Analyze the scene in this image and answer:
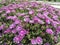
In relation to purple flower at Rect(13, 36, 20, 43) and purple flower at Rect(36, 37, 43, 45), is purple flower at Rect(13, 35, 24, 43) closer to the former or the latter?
Result: purple flower at Rect(13, 36, 20, 43)

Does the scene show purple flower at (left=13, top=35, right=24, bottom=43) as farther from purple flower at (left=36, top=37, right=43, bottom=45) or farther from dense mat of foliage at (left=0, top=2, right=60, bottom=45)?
purple flower at (left=36, top=37, right=43, bottom=45)

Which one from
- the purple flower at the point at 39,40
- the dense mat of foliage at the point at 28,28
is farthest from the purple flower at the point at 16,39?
the purple flower at the point at 39,40

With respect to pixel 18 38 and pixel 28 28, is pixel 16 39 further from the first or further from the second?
pixel 28 28

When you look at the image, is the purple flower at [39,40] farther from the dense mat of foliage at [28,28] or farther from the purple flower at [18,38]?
the purple flower at [18,38]

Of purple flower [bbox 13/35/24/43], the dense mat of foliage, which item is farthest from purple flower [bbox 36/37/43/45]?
purple flower [bbox 13/35/24/43]

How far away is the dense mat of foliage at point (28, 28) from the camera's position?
3.28 m

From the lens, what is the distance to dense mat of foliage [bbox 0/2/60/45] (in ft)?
10.8

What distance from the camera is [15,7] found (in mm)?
3916

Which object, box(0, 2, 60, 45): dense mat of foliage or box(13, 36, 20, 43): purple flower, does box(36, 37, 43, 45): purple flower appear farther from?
box(13, 36, 20, 43): purple flower

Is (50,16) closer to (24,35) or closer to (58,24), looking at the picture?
(58,24)

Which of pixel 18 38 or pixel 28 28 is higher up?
pixel 28 28

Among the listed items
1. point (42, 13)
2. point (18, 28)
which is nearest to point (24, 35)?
point (18, 28)

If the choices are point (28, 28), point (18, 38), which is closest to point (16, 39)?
point (18, 38)

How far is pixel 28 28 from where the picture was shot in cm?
333
